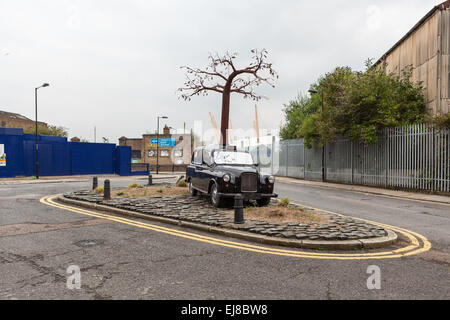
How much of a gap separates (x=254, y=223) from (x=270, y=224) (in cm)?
36

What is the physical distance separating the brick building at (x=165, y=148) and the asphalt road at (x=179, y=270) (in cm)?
5534

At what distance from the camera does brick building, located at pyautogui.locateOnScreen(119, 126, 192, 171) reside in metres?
61.7

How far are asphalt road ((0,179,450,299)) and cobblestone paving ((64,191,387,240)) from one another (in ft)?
3.39

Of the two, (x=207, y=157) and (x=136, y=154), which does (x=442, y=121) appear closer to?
(x=207, y=157)

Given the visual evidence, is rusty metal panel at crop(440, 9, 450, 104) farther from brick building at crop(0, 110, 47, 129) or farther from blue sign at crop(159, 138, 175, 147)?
brick building at crop(0, 110, 47, 129)

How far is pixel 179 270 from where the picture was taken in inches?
170

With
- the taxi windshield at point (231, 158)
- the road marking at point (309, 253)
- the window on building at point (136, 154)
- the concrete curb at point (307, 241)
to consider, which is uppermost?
the window on building at point (136, 154)

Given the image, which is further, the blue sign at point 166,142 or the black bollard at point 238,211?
the blue sign at point 166,142

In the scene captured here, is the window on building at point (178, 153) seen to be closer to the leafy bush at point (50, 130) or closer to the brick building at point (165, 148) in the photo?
the brick building at point (165, 148)

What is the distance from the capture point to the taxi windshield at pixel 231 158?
10602 millimetres

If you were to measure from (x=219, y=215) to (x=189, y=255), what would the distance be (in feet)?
9.95

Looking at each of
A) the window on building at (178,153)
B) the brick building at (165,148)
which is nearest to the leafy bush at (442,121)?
the brick building at (165,148)
